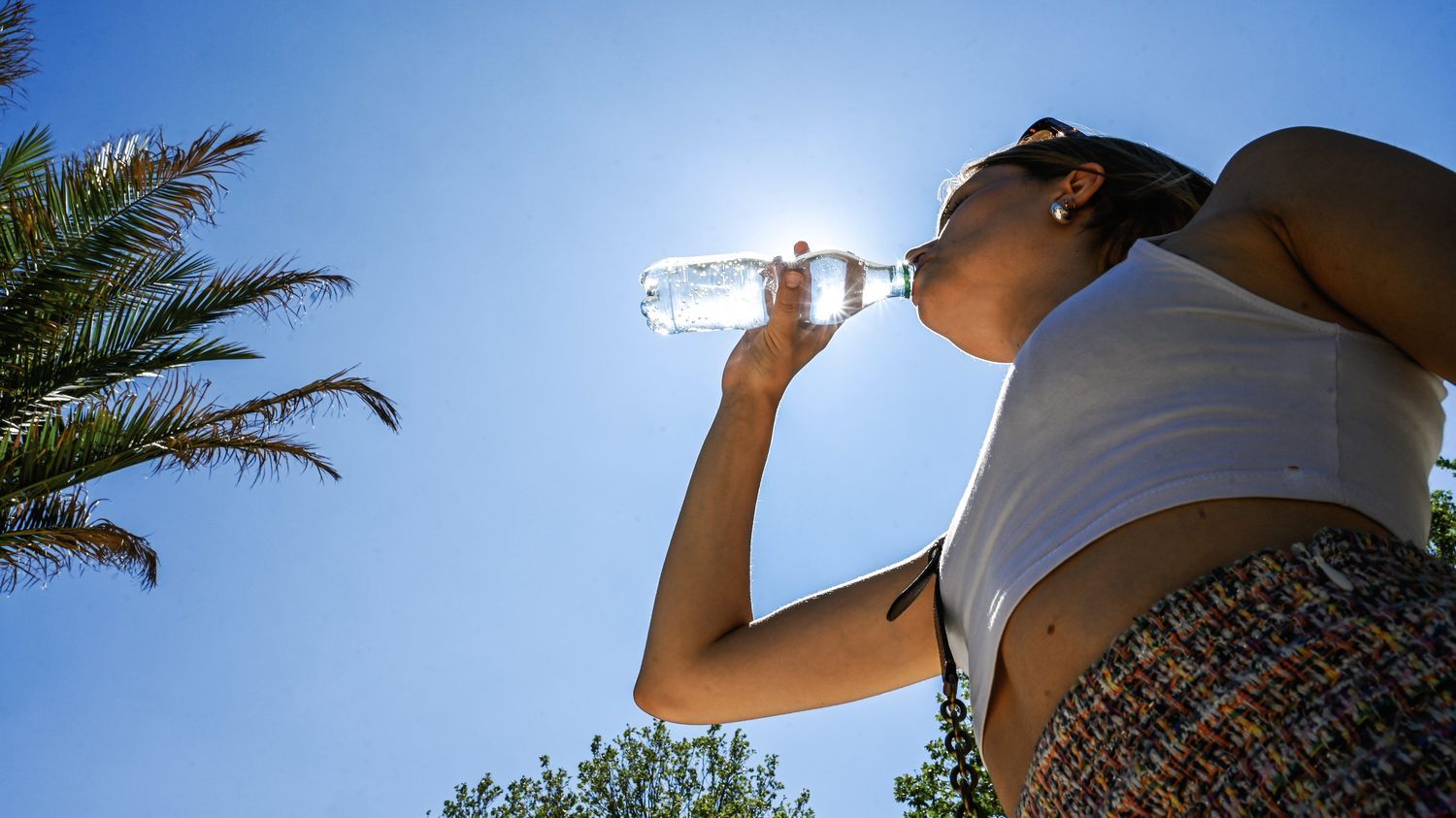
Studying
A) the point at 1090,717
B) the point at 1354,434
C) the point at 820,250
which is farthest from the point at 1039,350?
the point at 820,250

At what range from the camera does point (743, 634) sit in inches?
76.7

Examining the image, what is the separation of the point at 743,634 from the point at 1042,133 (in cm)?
130

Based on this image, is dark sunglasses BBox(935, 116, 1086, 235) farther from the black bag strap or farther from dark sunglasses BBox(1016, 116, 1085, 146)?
the black bag strap

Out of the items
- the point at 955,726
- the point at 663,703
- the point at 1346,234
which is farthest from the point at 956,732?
the point at 1346,234

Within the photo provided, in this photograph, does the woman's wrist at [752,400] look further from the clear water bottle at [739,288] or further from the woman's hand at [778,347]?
the clear water bottle at [739,288]

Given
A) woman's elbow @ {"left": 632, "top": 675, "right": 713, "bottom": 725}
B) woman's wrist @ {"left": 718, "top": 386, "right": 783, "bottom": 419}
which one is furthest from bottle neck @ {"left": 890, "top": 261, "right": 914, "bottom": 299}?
woman's elbow @ {"left": 632, "top": 675, "right": 713, "bottom": 725}

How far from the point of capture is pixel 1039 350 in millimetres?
1401

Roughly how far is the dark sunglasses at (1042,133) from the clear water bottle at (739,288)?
1.35m

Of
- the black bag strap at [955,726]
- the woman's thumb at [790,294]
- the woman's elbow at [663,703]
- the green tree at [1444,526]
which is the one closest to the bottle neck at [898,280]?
the woman's thumb at [790,294]

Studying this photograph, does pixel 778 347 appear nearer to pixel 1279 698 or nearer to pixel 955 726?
pixel 955 726

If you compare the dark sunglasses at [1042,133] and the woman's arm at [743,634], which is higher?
the dark sunglasses at [1042,133]

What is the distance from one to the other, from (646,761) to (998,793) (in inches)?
968

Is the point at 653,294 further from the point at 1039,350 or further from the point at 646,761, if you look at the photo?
the point at 646,761

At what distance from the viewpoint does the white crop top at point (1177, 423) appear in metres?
1.17
